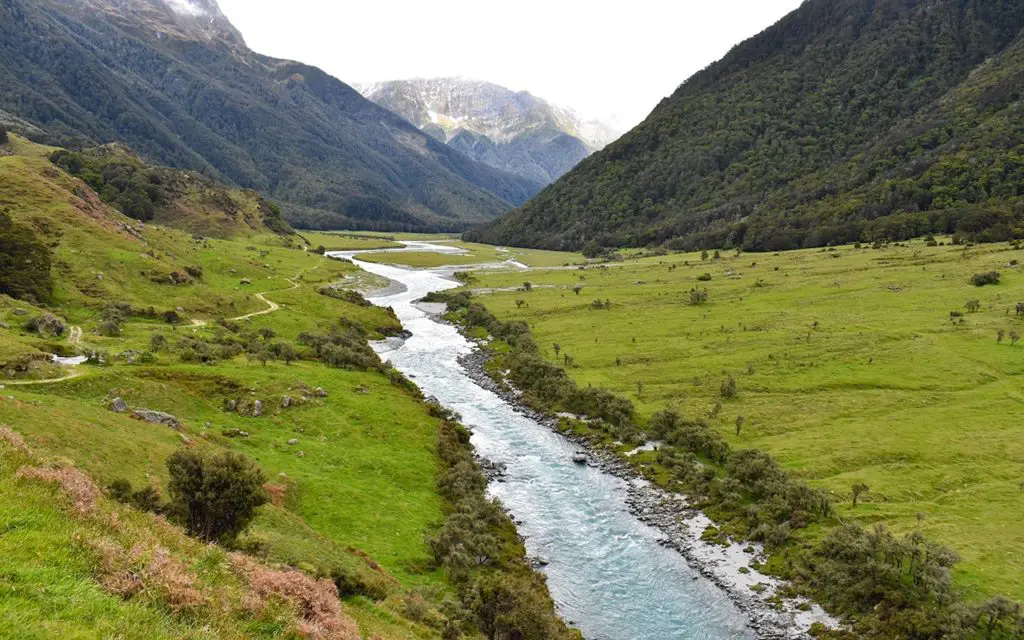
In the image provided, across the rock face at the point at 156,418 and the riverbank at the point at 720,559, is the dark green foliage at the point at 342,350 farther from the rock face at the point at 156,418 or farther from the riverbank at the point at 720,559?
the riverbank at the point at 720,559

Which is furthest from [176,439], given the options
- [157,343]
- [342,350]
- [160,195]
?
[160,195]

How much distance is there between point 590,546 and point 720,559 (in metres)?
8.15

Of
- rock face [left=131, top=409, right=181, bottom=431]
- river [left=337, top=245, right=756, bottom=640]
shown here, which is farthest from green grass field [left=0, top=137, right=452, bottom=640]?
river [left=337, top=245, right=756, bottom=640]

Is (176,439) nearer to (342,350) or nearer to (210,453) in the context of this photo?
(210,453)

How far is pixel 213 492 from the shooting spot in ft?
73.5

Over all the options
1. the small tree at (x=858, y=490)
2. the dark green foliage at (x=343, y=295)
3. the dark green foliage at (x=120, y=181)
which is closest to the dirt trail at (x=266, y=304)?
the dark green foliage at (x=343, y=295)

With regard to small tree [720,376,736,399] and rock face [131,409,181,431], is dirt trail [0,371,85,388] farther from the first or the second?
small tree [720,376,736,399]

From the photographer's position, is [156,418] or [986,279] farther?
[986,279]

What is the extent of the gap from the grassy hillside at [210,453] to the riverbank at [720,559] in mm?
10738

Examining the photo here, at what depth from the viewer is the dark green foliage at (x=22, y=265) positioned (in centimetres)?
6131

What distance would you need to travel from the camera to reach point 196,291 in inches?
3376

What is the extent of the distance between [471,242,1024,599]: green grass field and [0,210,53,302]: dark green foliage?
60710 millimetres

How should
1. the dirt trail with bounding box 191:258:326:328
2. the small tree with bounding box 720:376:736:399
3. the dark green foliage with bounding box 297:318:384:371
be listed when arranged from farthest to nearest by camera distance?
the dirt trail with bounding box 191:258:326:328 < the dark green foliage with bounding box 297:318:384:371 < the small tree with bounding box 720:376:736:399

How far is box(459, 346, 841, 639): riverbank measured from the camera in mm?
31016
